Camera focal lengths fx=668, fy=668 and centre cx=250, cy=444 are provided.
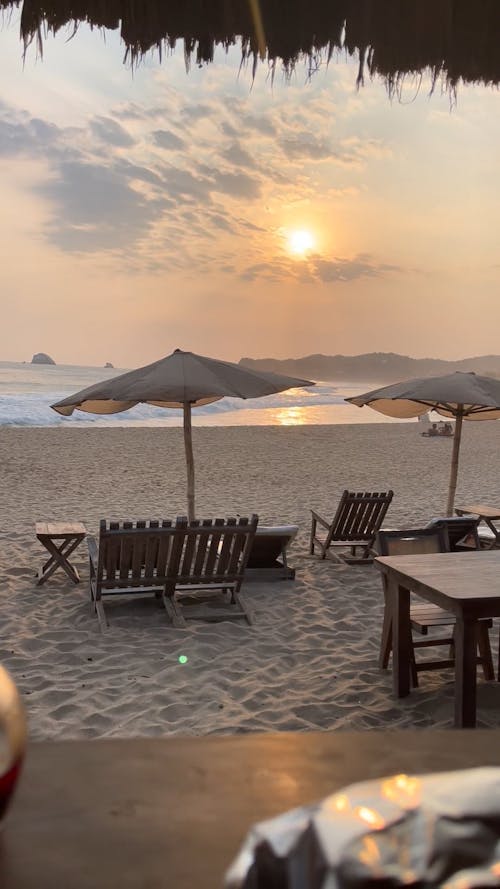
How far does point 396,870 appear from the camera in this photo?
35 cm

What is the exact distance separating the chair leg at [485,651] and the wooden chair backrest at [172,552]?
1.85 m

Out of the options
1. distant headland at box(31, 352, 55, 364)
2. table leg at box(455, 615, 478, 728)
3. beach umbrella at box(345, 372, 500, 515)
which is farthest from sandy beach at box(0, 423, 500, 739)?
distant headland at box(31, 352, 55, 364)

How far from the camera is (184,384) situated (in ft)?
19.6

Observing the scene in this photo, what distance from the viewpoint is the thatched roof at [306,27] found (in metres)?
2.61

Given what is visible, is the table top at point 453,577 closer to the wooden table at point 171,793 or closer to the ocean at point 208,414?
the wooden table at point 171,793

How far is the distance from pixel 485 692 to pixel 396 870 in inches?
167

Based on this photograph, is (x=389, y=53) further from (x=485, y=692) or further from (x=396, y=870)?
(x=485, y=692)

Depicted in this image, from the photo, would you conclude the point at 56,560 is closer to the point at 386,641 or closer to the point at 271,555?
the point at 271,555

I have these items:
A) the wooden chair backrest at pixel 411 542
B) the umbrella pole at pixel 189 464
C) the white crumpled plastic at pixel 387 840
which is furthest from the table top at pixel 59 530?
the white crumpled plastic at pixel 387 840

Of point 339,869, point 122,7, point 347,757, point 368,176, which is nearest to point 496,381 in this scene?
point 368,176

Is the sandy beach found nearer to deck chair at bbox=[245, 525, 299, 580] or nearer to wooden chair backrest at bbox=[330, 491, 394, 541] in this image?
deck chair at bbox=[245, 525, 299, 580]

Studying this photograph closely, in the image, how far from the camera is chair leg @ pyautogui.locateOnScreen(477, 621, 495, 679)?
429 centimetres

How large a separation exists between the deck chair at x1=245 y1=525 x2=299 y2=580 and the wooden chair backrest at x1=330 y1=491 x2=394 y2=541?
2.68 ft

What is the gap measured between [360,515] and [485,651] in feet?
9.73
